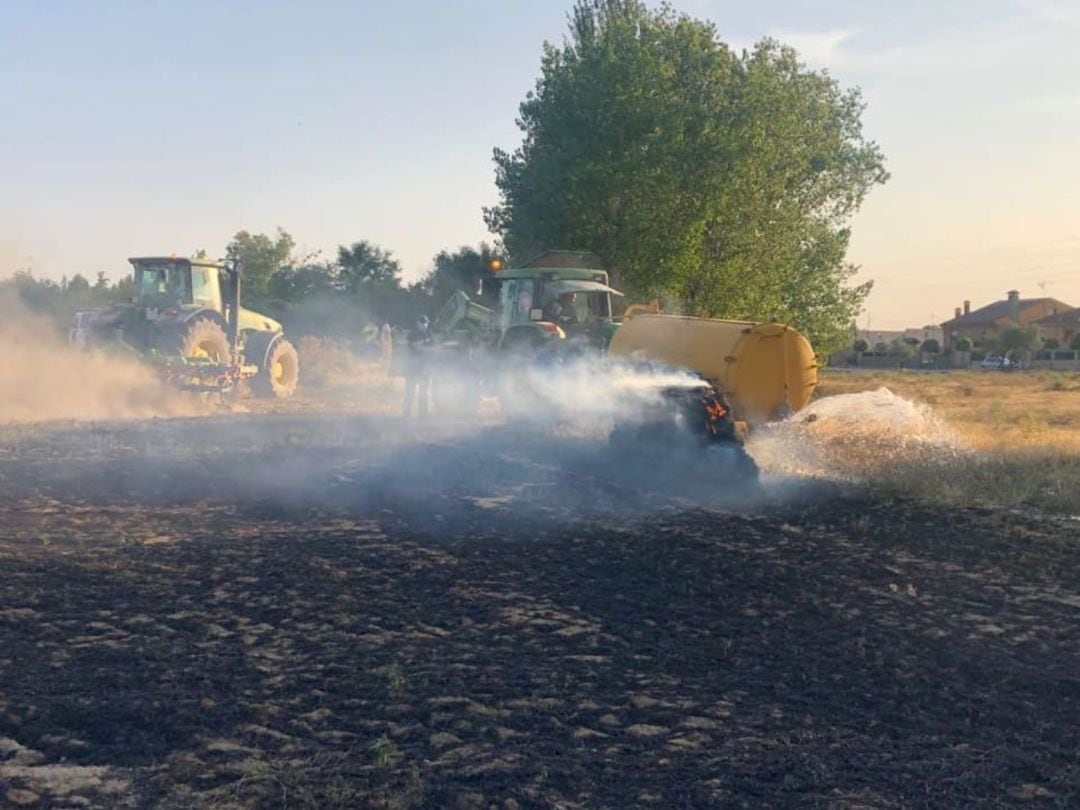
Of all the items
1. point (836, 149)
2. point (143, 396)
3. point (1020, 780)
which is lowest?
point (1020, 780)

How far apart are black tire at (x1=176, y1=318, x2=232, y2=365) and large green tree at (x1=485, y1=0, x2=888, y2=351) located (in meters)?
10.0

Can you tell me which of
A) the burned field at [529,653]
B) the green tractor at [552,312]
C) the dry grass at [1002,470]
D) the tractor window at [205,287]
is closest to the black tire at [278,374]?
the tractor window at [205,287]

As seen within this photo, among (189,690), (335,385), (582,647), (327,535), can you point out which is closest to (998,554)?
(582,647)

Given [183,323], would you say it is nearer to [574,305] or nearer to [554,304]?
[554,304]

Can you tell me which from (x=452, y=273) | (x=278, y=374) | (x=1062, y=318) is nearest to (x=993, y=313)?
(x=1062, y=318)

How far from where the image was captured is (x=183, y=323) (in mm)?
21875

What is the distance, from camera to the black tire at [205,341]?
2180 cm

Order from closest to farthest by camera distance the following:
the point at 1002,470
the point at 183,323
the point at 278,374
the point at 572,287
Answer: the point at 1002,470 < the point at 572,287 < the point at 183,323 < the point at 278,374

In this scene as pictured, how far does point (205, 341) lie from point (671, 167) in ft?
41.4

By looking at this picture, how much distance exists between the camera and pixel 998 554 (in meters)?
9.78

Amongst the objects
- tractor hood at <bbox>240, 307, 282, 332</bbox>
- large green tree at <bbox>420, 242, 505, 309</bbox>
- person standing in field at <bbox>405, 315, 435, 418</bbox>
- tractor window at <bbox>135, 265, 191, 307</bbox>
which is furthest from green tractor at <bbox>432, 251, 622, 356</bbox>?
large green tree at <bbox>420, 242, 505, 309</bbox>

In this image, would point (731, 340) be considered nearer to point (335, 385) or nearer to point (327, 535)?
point (327, 535)

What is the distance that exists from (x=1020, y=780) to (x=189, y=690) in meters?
4.39

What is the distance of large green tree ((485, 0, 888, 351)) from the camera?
26.5 meters
